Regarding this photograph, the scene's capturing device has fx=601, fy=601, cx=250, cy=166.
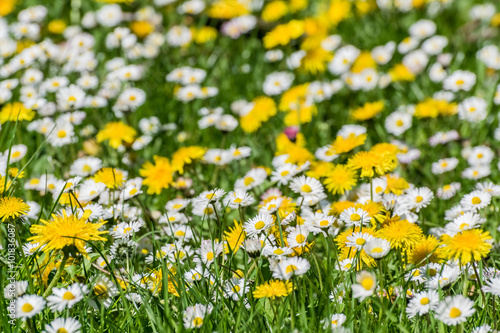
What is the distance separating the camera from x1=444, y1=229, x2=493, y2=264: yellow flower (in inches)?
70.7

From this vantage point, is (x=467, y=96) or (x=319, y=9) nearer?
(x=467, y=96)

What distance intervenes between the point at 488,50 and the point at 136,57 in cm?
249

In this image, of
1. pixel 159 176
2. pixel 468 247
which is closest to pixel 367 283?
pixel 468 247

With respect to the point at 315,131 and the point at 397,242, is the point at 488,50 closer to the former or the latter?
the point at 315,131

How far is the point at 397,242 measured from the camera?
78.0 inches

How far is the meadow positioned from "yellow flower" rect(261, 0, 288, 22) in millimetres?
52

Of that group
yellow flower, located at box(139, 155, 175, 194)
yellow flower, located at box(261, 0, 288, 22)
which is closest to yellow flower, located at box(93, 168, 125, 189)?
yellow flower, located at box(139, 155, 175, 194)

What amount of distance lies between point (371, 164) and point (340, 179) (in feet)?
0.66

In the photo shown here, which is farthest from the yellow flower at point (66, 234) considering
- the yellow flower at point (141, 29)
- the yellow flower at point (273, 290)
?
the yellow flower at point (141, 29)

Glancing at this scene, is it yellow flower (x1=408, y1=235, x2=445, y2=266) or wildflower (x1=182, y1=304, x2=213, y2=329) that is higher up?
yellow flower (x1=408, y1=235, x2=445, y2=266)

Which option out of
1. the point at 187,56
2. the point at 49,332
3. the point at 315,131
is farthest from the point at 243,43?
the point at 49,332

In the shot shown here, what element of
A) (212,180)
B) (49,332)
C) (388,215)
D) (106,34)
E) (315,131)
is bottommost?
(49,332)

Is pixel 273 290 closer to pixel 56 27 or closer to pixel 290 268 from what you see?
pixel 290 268

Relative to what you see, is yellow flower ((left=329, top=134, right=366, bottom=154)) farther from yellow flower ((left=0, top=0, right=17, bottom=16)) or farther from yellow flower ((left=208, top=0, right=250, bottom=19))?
yellow flower ((left=0, top=0, right=17, bottom=16))
